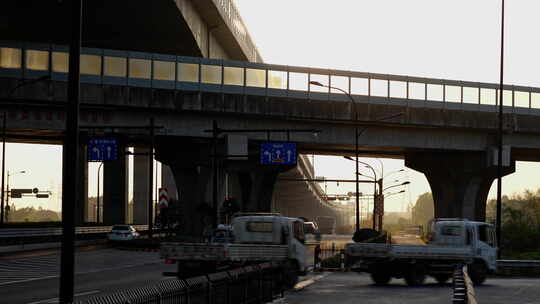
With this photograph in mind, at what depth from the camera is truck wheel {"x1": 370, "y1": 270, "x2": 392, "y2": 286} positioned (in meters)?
30.5

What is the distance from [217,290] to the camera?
55.3 feet

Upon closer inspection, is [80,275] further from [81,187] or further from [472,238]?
[81,187]

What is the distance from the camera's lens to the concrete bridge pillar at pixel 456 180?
7125 centimetres

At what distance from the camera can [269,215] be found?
30.8 metres

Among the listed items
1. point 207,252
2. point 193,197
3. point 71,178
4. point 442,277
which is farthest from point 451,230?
point 193,197

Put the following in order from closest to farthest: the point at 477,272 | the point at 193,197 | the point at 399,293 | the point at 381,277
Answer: the point at 399,293 < the point at 381,277 < the point at 477,272 < the point at 193,197

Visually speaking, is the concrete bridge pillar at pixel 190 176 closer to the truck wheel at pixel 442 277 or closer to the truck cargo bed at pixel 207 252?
the truck wheel at pixel 442 277

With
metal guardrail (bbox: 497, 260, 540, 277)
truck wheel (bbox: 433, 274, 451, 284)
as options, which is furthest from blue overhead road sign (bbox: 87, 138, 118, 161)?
truck wheel (bbox: 433, 274, 451, 284)

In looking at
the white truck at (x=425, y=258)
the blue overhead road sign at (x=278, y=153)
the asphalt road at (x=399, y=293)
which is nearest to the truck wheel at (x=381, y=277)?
the white truck at (x=425, y=258)

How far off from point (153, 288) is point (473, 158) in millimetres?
58599

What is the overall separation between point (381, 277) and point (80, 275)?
11114 mm

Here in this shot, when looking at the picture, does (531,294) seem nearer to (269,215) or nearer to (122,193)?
(269,215)

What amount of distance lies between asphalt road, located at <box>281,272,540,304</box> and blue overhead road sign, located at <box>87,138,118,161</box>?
22.1 metres

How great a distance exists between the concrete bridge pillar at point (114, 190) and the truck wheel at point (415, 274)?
60013 mm
